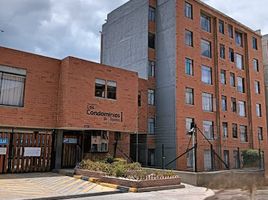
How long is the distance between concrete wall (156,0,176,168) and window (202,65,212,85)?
4876 millimetres

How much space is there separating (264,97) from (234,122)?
844 centimetres

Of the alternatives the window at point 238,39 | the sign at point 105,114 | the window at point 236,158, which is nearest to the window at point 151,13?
the window at point 238,39

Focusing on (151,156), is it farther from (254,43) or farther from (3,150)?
(254,43)

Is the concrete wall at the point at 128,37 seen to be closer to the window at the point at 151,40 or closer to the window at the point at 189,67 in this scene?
the window at the point at 151,40

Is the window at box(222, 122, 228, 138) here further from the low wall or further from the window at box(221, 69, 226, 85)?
the low wall

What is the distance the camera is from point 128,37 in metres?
33.2

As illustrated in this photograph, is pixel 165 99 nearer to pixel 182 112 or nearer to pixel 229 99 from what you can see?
pixel 182 112

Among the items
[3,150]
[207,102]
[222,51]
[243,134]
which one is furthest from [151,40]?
[3,150]

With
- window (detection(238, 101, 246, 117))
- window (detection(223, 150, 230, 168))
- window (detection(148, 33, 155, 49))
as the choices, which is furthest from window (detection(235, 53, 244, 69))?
window (detection(148, 33, 155, 49))

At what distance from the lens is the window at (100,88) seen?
2175 cm

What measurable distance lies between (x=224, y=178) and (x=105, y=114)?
32.2 feet

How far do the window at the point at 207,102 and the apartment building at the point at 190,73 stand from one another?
0.11 meters

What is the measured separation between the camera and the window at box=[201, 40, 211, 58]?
32.6 m

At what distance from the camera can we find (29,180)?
52.9ft
